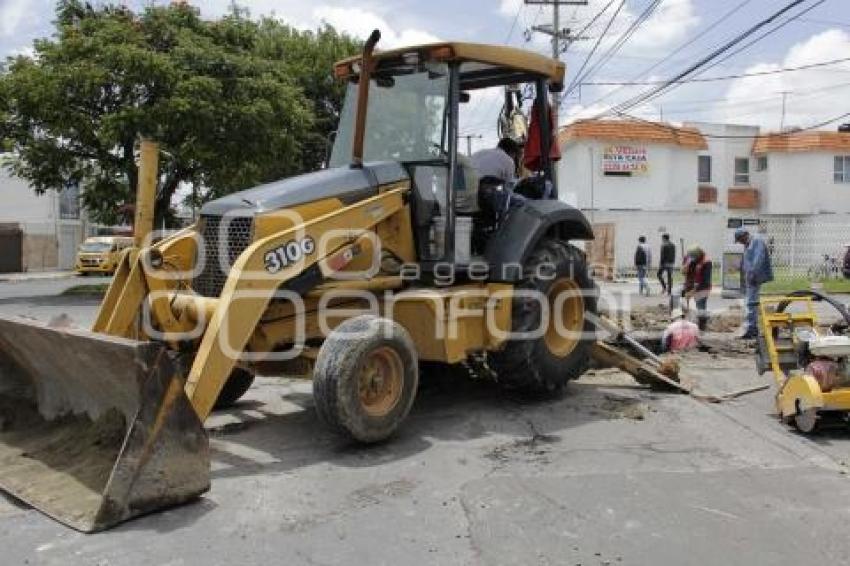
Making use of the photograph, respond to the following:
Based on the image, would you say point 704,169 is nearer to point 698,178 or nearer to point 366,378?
point 698,178

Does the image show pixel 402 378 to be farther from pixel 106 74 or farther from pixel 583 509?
pixel 106 74

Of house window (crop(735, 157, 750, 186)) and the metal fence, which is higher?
house window (crop(735, 157, 750, 186))

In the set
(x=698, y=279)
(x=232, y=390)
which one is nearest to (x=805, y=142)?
(x=698, y=279)

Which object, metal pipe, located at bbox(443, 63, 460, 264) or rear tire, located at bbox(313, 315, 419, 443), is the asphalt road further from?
metal pipe, located at bbox(443, 63, 460, 264)

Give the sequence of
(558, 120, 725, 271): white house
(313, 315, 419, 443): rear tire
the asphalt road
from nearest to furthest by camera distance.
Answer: the asphalt road < (313, 315, 419, 443): rear tire < (558, 120, 725, 271): white house

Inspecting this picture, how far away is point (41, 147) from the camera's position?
23234 millimetres

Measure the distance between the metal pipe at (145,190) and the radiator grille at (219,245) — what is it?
42 centimetres

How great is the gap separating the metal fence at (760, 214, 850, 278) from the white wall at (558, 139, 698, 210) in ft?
26.0

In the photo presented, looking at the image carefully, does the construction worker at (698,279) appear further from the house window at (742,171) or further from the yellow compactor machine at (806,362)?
the house window at (742,171)

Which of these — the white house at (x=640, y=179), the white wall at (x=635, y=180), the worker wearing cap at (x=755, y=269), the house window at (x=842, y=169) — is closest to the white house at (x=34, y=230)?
the white wall at (x=635, y=180)

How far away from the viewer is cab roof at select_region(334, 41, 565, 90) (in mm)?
7430

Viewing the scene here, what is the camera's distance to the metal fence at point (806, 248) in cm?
3145

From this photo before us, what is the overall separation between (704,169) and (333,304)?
130 feet

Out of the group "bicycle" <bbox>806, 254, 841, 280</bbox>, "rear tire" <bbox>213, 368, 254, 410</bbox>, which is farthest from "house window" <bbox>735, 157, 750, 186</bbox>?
"rear tire" <bbox>213, 368, 254, 410</bbox>
